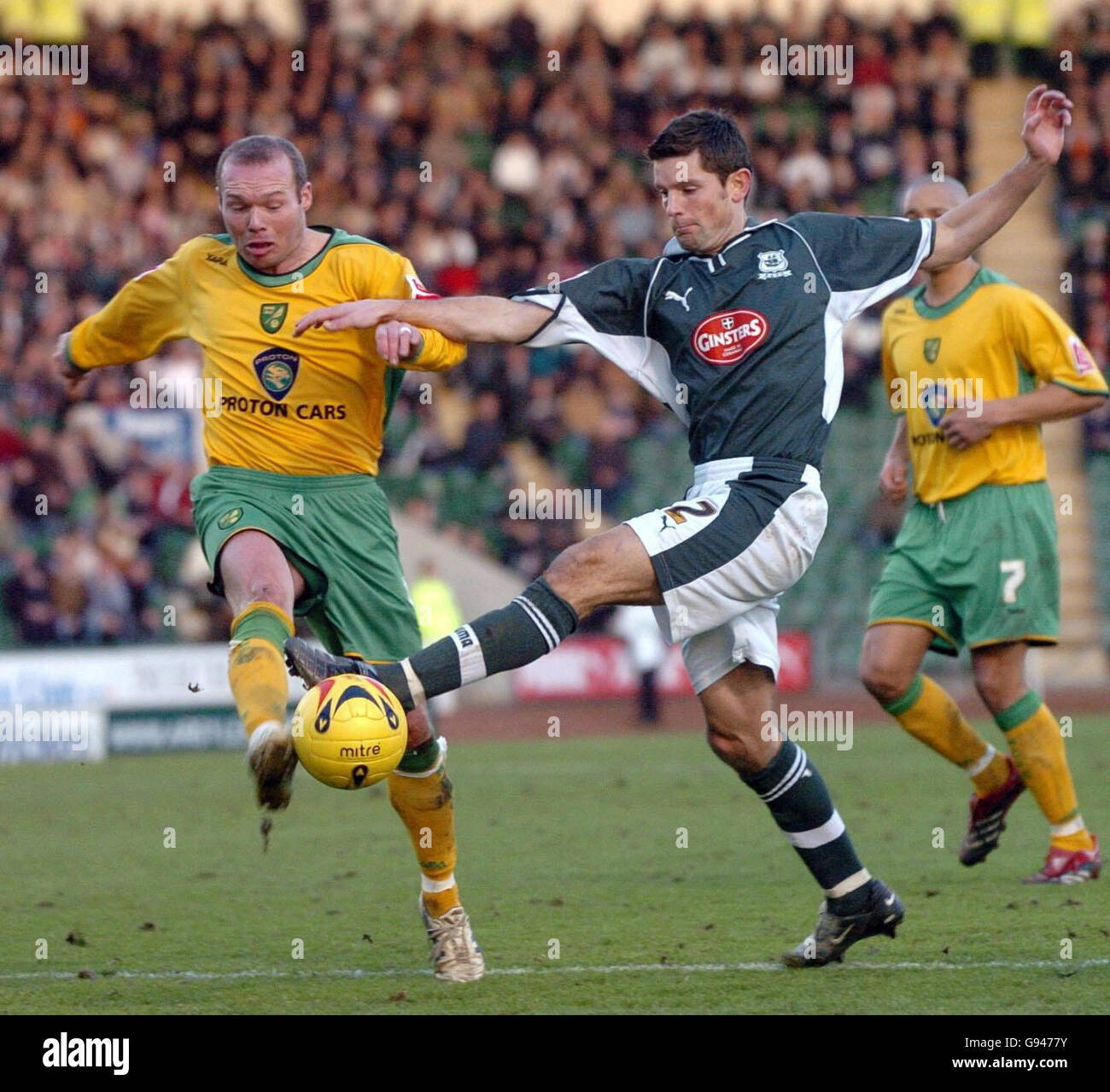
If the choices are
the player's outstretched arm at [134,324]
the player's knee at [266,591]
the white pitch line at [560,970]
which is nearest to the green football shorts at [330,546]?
the player's knee at [266,591]

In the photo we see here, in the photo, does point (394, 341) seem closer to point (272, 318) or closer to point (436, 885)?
point (272, 318)

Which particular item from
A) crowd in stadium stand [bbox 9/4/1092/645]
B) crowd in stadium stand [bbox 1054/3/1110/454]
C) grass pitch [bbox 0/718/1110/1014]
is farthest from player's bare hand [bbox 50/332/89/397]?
crowd in stadium stand [bbox 1054/3/1110/454]

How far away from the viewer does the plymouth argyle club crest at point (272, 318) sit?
654 centimetres

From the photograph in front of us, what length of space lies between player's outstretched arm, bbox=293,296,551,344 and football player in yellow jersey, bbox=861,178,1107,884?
8.50 feet

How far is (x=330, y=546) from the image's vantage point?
21.0 ft

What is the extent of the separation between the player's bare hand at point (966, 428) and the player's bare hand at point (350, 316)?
302 cm

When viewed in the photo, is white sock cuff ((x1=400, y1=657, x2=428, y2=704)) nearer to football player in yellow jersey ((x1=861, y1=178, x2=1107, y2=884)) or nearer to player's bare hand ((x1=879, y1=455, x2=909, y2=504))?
football player in yellow jersey ((x1=861, y1=178, x2=1107, y2=884))

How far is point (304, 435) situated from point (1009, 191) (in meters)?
2.53

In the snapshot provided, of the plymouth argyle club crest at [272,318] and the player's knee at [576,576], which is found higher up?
the plymouth argyle club crest at [272,318]

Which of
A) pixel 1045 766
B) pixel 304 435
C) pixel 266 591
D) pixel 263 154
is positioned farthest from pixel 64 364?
pixel 1045 766

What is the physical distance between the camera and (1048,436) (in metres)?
21.5

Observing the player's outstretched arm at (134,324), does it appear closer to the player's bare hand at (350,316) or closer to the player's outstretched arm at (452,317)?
the player's outstretched arm at (452,317)

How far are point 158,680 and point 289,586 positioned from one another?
10.6m

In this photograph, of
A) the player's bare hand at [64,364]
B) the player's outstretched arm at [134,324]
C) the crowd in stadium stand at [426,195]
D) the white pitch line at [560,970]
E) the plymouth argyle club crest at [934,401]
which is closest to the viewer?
the white pitch line at [560,970]
